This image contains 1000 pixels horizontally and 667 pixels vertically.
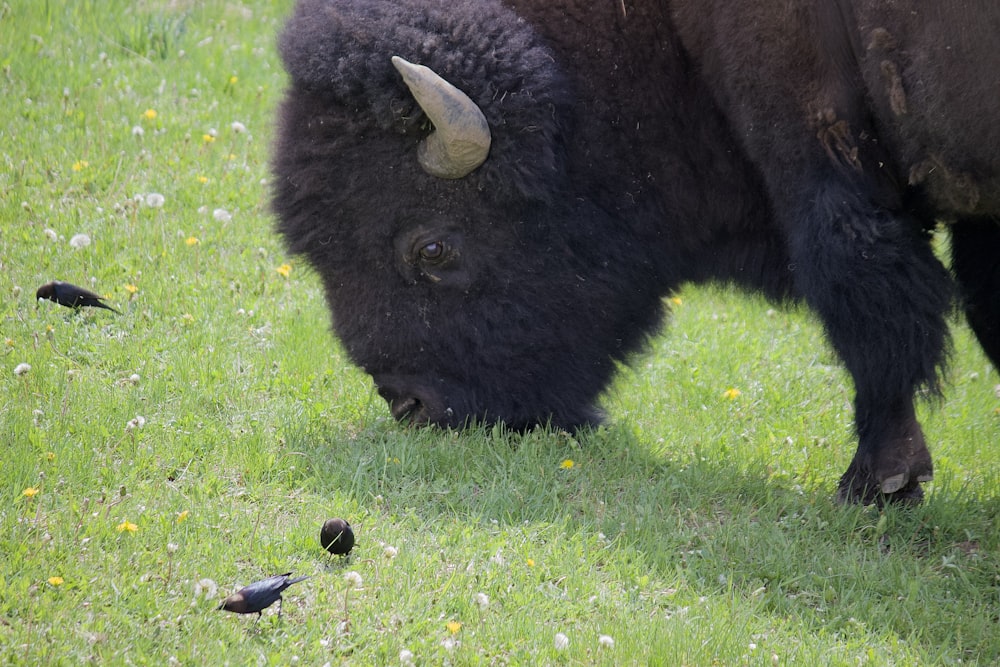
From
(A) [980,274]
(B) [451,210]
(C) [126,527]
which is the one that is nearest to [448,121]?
(B) [451,210]

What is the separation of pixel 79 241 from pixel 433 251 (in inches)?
97.4

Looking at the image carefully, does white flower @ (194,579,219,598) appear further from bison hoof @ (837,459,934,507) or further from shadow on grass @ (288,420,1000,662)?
bison hoof @ (837,459,934,507)

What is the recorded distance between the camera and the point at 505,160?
456cm

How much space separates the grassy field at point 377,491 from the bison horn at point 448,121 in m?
0.87

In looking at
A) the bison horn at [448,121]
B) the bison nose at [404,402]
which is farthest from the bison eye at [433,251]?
the bison nose at [404,402]

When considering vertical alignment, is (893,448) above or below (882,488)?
above

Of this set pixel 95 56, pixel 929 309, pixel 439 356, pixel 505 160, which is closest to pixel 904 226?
pixel 929 309

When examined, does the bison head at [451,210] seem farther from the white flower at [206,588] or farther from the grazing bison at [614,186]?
the white flower at [206,588]

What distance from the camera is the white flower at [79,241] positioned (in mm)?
6172

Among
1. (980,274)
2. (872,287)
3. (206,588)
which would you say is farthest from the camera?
(980,274)

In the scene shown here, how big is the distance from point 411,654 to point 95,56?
672 cm

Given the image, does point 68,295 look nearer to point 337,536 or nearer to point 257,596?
point 337,536

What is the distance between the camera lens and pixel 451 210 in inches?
186

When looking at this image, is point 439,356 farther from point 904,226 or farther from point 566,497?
point 904,226
